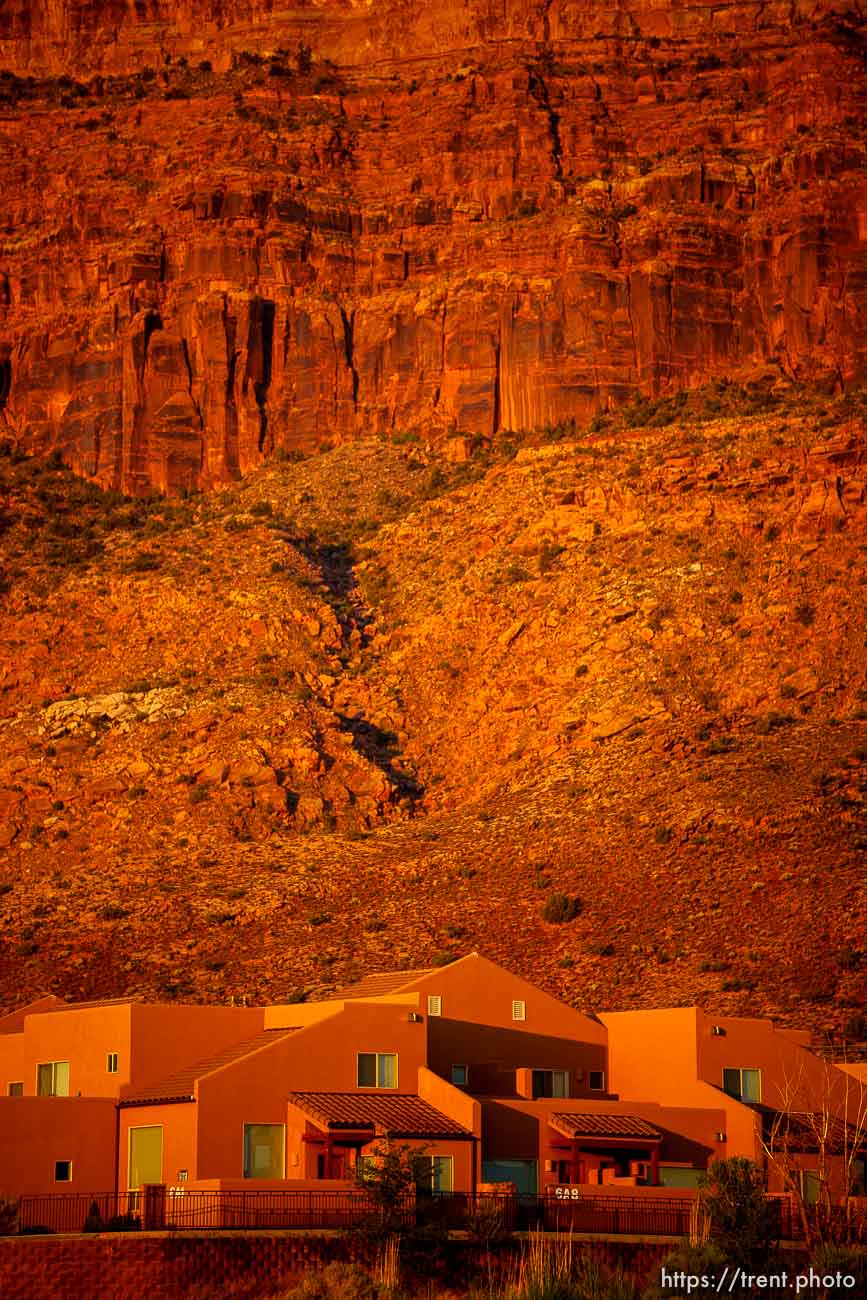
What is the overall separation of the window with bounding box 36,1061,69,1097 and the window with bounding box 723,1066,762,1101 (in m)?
15.7

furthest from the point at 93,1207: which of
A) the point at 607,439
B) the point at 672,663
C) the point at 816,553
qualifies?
the point at 607,439

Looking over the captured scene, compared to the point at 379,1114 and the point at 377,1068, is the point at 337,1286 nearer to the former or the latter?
the point at 379,1114

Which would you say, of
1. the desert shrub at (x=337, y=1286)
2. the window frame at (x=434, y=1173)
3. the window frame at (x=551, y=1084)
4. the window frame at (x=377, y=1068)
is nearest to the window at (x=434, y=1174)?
the window frame at (x=434, y=1173)

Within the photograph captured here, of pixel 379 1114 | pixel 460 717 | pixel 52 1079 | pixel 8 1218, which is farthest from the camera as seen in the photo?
pixel 460 717

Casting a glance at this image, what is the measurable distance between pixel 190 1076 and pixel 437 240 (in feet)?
223

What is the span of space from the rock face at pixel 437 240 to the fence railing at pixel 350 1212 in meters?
59.1

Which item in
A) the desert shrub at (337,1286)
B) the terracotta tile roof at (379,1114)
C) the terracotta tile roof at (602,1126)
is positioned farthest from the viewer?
the terracotta tile roof at (602,1126)

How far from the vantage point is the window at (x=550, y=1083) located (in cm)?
6425

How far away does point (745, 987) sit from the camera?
75.2 m

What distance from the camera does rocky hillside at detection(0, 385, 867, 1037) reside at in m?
81.1

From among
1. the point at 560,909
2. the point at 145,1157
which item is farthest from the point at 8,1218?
the point at 560,909

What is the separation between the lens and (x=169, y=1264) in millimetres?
50781

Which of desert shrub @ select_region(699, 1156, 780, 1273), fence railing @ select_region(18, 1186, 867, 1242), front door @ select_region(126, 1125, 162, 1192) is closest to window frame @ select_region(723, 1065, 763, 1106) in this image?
fence railing @ select_region(18, 1186, 867, 1242)

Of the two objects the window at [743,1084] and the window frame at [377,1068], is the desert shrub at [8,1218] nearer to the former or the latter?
the window frame at [377,1068]
